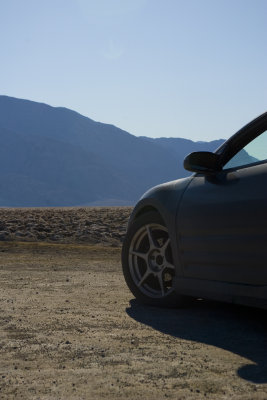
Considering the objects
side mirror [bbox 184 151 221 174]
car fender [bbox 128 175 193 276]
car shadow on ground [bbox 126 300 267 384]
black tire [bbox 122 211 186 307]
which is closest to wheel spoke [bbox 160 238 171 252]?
black tire [bbox 122 211 186 307]

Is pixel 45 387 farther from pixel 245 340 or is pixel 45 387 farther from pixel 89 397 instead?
pixel 245 340

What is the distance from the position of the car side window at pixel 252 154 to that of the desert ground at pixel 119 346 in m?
1.01

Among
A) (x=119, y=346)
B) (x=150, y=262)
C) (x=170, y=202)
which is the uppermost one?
(x=170, y=202)

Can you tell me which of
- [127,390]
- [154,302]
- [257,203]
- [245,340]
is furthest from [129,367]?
[154,302]

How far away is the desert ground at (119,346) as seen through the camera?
235 cm

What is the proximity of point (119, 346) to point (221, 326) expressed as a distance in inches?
32.3

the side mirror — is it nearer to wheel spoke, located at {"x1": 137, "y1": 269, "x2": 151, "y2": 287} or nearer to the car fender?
the car fender

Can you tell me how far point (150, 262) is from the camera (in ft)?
14.3

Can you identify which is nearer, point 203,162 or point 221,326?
point 221,326

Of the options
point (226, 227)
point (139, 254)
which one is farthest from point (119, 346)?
point (139, 254)

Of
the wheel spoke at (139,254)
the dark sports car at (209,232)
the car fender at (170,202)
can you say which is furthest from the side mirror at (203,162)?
the wheel spoke at (139,254)

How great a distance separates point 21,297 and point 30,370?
2.17m

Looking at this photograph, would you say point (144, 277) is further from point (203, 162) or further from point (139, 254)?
point (203, 162)

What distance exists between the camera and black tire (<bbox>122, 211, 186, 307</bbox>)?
4.18 meters
